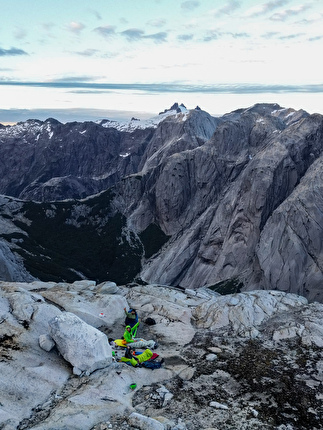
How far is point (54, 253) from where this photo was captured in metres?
150

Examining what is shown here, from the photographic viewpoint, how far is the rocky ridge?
782 inches

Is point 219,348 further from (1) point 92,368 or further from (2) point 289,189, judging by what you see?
(2) point 289,189

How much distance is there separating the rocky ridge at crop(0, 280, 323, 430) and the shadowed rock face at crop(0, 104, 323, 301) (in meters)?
48.8

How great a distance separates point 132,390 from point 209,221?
5131 inches

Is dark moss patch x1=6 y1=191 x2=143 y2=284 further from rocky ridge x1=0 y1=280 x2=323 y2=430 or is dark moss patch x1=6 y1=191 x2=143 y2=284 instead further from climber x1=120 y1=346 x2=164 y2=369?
climber x1=120 y1=346 x2=164 y2=369

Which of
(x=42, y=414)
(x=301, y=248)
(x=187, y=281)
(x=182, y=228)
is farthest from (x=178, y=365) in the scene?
(x=182, y=228)

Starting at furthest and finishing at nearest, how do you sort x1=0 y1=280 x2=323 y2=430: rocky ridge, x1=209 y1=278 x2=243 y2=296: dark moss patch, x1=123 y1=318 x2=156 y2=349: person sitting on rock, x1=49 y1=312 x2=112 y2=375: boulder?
x1=209 y1=278 x2=243 y2=296: dark moss patch → x1=123 y1=318 x2=156 y2=349: person sitting on rock → x1=49 y1=312 x2=112 y2=375: boulder → x1=0 y1=280 x2=323 y2=430: rocky ridge

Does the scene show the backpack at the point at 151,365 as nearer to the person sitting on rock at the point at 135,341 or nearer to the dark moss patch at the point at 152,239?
the person sitting on rock at the point at 135,341

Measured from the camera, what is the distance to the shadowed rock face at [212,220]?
107m

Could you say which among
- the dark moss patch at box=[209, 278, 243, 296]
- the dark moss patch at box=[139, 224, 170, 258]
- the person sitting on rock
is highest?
the person sitting on rock

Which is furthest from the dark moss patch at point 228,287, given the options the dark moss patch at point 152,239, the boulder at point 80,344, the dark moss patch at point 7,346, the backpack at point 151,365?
the dark moss patch at point 7,346

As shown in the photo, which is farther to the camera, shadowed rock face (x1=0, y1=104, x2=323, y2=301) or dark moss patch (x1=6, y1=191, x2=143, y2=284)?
dark moss patch (x1=6, y1=191, x2=143, y2=284)

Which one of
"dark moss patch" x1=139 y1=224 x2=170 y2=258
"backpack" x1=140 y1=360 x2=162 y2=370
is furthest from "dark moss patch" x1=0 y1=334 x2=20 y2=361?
"dark moss patch" x1=139 y1=224 x2=170 y2=258

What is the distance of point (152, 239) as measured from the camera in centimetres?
16612
